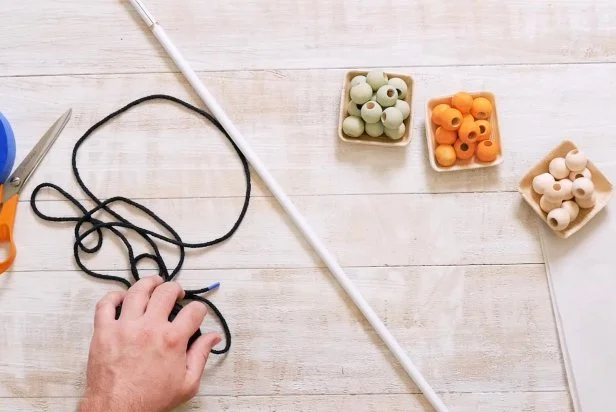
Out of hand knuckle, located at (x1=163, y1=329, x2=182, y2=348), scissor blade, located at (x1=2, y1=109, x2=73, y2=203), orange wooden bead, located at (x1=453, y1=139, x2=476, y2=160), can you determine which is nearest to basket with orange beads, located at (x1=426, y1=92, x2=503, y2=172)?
orange wooden bead, located at (x1=453, y1=139, x2=476, y2=160)

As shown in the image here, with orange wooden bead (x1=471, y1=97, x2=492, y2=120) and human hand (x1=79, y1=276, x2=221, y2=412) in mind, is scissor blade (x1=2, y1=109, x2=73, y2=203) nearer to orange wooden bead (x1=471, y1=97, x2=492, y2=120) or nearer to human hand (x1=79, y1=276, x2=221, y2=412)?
human hand (x1=79, y1=276, x2=221, y2=412)

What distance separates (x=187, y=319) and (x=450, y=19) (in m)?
0.62

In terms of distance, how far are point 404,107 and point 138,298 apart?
468 mm

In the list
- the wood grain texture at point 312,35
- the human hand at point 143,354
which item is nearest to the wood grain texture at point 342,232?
the human hand at point 143,354

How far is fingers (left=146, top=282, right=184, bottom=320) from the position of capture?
90 cm

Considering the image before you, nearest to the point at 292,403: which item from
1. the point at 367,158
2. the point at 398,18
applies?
the point at 367,158

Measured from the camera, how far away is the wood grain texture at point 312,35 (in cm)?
106

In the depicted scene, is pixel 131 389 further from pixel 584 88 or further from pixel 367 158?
pixel 584 88

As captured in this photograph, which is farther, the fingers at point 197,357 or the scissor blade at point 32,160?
the scissor blade at point 32,160

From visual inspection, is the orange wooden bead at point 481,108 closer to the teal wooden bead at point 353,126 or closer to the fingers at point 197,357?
the teal wooden bead at point 353,126

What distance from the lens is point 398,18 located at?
1.07 metres

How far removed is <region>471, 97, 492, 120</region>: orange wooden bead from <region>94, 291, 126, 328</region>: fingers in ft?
1.89

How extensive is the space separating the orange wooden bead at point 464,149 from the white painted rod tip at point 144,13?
511 millimetres

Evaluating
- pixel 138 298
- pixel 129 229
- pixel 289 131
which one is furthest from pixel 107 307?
pixel 289 131
